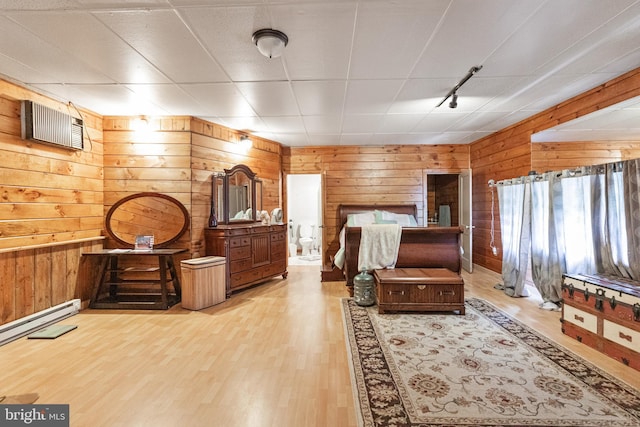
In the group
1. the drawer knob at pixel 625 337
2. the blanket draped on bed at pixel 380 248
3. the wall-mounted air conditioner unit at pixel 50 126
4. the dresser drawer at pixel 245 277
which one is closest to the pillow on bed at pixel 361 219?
the blanket draped on bed at pixel 380 248

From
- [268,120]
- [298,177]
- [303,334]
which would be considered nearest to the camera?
[303,334]

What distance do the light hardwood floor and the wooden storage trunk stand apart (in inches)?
3.9

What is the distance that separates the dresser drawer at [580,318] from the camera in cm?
257

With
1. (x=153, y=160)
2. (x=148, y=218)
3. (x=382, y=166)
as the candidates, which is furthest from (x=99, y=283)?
(x=382, y=166)

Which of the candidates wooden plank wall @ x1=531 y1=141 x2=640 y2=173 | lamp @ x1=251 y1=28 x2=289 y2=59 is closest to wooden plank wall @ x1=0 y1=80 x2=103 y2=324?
lamp @ x1=251 y1=28 x2=289 y2=59

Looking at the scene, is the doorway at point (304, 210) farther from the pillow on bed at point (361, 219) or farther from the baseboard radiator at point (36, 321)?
the baseboard radiator at point (36, 321)

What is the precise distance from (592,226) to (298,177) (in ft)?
21.6

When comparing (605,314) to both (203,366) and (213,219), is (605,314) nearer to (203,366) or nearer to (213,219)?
(203,366)

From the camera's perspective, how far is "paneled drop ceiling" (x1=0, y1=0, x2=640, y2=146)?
6.32 ft

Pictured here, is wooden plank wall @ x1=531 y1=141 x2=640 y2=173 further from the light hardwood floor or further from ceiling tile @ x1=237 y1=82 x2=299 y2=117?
ceiling tile @ x1=237 y1=82 x2=299 y2=117

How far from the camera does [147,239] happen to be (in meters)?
3.92

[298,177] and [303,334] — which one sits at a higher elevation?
[298,177]

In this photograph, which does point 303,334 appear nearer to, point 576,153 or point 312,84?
point 312,84

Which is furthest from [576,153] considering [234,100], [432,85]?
[234,100]
